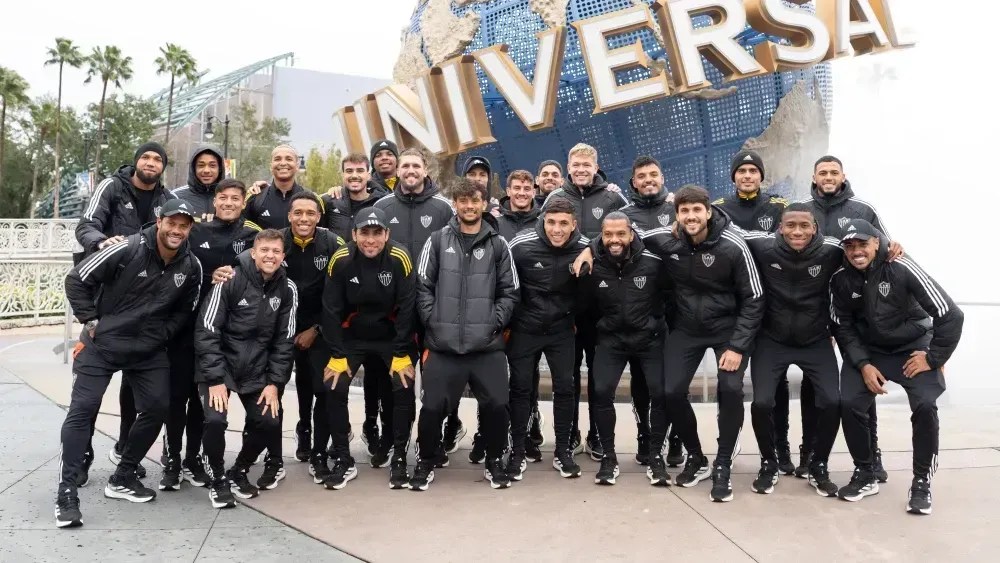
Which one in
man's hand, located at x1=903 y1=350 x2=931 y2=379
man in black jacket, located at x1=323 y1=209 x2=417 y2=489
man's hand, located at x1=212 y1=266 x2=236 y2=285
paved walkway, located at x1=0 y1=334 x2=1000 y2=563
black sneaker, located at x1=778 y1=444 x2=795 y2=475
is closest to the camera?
paved walkway, located at x1=0 y1=334 x2=1000 y2=563

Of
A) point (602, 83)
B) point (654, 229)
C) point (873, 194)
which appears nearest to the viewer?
point (654, 229)

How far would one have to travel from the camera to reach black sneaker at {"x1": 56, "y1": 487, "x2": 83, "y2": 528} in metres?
3.98

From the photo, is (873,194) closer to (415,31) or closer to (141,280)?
(415,31)

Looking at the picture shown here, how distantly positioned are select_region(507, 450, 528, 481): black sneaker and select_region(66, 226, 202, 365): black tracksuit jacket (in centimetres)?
221

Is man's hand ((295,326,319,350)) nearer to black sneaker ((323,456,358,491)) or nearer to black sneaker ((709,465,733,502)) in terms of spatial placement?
black sneaker ((323,456,358,491))

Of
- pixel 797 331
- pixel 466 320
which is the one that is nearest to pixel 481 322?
pixel 466 320

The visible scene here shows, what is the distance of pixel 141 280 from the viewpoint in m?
4.39

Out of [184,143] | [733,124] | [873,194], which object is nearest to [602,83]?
[733,124]

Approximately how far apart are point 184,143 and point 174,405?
63.2 meters

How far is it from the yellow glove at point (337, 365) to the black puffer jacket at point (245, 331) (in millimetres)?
271

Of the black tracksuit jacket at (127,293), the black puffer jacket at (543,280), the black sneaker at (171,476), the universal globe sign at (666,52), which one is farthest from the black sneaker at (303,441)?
the universal globe sign at (666,52)

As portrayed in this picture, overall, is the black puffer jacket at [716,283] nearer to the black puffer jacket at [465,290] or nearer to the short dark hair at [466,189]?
the black puffer jacket at [465,290]

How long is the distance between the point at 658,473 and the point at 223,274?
2863 millimetres

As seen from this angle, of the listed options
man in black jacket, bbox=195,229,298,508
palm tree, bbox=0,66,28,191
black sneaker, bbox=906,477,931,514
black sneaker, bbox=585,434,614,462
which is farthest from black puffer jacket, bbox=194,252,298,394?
palm tree, bbox=0,66,28,191
